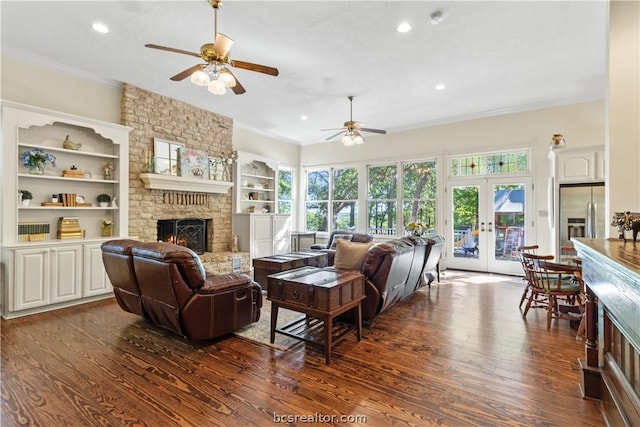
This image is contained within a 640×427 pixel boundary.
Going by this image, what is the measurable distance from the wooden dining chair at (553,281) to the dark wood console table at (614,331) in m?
1.20

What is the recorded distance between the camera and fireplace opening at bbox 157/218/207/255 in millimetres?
5802

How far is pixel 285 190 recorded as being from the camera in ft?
29.0

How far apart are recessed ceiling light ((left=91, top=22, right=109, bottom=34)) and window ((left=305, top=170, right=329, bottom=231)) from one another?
5.98 meters

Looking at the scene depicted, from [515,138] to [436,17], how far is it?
4062 millimetres

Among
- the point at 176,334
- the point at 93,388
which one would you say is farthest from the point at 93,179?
the point at 93,388

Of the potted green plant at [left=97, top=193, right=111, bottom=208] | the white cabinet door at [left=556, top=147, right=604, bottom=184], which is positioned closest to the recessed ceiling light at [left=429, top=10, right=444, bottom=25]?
the white cabinet door at [left=556, top=147, right=604, bottom=184]

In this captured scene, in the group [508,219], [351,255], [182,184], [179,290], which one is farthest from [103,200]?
[508,219]

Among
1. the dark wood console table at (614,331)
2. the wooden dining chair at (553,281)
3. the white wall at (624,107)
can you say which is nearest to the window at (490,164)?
the wooden dining chair at (553,281)

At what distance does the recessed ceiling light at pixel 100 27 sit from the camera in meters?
3.40

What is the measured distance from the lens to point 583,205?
487 centimetres

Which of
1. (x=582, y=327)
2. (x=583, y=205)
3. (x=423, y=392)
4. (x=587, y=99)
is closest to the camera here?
(x=423, y=392)

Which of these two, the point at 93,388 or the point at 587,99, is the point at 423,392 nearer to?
the point at 93,388

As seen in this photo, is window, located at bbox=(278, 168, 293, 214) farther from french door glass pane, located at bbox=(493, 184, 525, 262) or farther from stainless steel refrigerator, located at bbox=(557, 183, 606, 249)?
stainless steel refrigerator, located at bbox=(557, 183, 606, 249)

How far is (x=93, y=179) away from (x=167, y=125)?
1649 mm
